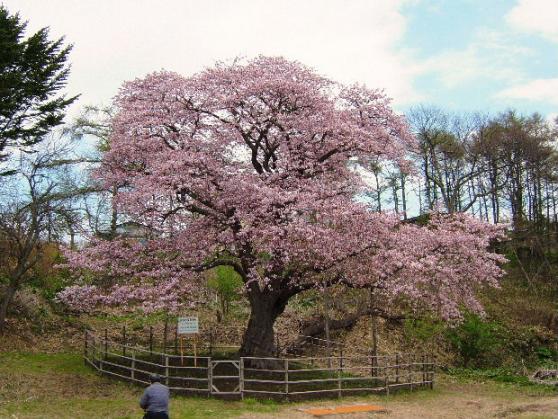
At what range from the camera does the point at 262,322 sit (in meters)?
20.2

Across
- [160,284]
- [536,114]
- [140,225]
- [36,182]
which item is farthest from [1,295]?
[536,114]

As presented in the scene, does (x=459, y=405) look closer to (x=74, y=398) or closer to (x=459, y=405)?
(x=459, y=405)

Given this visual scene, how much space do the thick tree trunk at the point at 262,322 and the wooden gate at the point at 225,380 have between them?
90 centimetres

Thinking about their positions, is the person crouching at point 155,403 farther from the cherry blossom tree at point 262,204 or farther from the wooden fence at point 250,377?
the cherry blossom tree at point 262,204

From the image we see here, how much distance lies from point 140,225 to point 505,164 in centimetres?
3087

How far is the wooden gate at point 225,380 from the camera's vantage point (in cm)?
1661

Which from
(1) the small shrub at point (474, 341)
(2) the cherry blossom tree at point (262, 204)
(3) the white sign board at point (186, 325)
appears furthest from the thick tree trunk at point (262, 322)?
(1) the small shrub at point (474, 341)

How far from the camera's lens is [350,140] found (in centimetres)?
1927

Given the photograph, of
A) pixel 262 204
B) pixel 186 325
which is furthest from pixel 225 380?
pixel 262 204

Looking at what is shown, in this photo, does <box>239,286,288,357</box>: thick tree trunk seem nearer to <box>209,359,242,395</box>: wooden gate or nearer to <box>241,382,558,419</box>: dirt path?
<box>209,359,242,395</box>: wooden gate

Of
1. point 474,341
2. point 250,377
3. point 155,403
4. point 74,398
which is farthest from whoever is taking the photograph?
point 474,341

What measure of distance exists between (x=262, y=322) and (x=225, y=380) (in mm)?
2482

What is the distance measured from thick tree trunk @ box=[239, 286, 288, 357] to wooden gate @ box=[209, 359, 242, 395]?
2.95 ft

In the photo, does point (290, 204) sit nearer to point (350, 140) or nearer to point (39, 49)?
point (350, 140)
